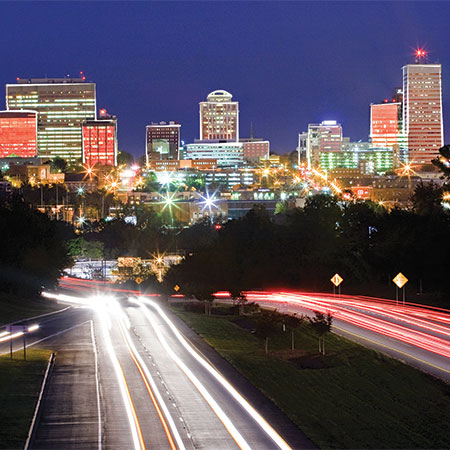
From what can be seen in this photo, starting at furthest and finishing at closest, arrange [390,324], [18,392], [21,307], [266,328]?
[21,307], [390,324], [266,328], [18,392]

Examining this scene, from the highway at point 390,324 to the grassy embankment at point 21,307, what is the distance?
1199cm

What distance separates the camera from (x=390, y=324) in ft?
128

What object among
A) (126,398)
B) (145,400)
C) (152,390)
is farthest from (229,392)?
(126,398)

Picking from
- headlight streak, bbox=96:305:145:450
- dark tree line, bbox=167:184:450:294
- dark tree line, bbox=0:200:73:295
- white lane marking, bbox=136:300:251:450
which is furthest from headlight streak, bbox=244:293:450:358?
dark tree line, bbox=0:200:73:295

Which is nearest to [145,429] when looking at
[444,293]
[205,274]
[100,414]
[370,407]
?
[100,414]

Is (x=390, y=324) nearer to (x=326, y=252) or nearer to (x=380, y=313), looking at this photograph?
(x=380, y=313)

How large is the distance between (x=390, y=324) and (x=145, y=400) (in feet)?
55.3

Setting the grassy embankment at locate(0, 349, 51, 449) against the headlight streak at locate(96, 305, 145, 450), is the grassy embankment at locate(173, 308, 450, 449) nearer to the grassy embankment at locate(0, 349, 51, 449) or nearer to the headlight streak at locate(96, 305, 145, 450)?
the headlight streak at locate(96, 305, 145, 450)

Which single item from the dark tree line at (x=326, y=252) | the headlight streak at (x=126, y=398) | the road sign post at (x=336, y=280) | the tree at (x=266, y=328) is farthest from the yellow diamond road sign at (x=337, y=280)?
the headlight streak at (x=126, y=398)

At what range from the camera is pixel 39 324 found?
42.0 metres

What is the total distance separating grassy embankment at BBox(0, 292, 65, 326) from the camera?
44.5 m

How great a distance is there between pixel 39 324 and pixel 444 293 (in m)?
20.5

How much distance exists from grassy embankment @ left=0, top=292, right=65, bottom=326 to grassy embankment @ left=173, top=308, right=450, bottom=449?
11.7m

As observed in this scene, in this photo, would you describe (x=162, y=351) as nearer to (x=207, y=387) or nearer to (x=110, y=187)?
(x=207, y=387)
